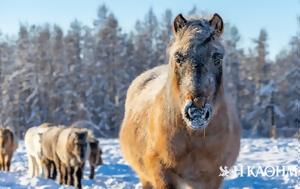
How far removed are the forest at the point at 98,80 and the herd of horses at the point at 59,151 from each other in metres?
20.1

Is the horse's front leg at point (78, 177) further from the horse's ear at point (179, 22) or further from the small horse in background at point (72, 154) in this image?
the horse's ear at point (179, 22)

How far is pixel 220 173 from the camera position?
13.8 ft

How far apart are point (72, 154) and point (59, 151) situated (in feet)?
2.67

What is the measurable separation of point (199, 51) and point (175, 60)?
8.1 inches

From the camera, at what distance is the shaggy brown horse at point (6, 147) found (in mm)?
15459

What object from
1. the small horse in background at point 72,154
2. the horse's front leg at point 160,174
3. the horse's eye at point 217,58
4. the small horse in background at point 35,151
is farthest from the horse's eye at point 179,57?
the small horse in background at point 35,151

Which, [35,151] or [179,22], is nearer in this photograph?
[179,22]

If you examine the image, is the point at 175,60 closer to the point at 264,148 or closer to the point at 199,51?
the point at 199,51

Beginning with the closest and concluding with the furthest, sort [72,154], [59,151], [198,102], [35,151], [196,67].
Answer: [198,102] → [196,67] → [72,154] → [59,151] → [35,151]

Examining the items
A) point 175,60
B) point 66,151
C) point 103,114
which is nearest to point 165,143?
point 175,60

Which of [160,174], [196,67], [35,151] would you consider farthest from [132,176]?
[196,67]

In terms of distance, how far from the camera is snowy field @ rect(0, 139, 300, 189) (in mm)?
9984

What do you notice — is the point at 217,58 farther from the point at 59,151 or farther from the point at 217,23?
the point at 59,151

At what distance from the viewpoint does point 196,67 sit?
3525 millimetres
